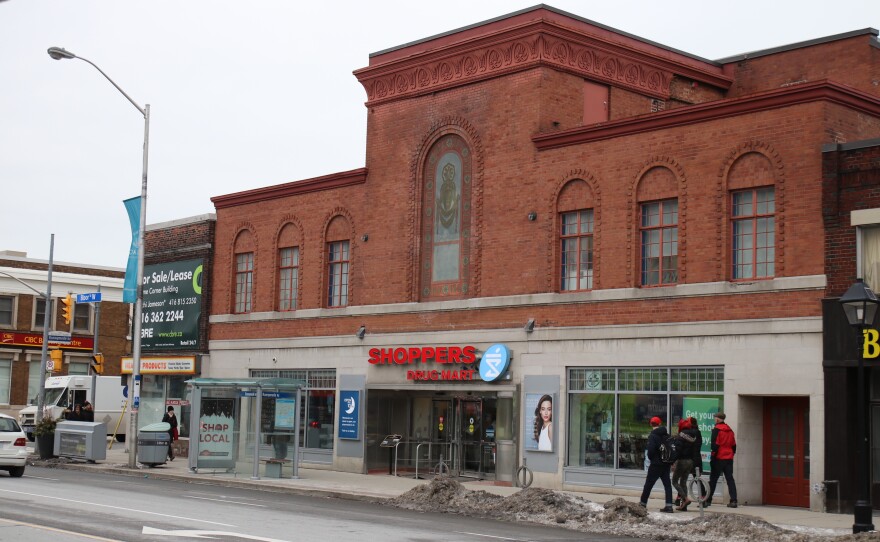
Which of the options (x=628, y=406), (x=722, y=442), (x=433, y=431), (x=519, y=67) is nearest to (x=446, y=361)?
(x=433, y=431)

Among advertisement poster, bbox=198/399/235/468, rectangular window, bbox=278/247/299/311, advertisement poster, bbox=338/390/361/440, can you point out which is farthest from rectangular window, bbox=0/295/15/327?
advertisement poster, bbox=198/399/235/468

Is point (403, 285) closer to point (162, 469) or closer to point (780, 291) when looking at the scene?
point (162, 469)

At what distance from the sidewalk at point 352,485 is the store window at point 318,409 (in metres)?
1.08

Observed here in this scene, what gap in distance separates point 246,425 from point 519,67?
12.0m

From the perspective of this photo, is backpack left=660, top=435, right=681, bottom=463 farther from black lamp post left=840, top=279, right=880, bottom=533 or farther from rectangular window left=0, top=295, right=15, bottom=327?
rectangular window left=0, top=295, right=15, bottom=327

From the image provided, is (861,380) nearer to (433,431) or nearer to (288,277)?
(433,431)

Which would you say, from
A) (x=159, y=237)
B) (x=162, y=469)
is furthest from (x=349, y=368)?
(x=159, y=237)

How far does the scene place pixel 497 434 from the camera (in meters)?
30.1

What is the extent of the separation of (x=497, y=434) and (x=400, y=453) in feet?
14.5

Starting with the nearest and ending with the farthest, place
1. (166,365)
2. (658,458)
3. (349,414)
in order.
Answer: (658,458), (349,414), (166,365)

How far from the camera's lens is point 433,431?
3250 cm

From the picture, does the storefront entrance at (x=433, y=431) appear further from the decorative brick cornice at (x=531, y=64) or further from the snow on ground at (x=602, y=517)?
the decorative brick cornice at (x=531, y=64)

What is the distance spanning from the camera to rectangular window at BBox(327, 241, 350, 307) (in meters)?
35.3

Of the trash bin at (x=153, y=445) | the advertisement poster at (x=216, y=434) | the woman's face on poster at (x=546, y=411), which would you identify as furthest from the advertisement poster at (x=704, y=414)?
the trash bin at (x=153, y=445)
